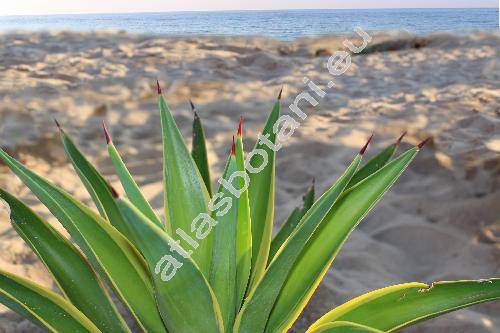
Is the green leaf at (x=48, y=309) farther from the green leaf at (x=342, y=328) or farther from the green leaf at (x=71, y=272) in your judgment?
the green leaf at (x=342, y=328)

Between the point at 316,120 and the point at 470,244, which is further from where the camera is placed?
the point at 316,120

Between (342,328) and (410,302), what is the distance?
0.54 feet

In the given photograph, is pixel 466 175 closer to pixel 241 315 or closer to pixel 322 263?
pixel 322 263

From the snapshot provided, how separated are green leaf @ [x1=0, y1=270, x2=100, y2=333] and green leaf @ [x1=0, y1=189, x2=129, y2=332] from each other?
0.14ft

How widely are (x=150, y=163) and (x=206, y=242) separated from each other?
1907 mm

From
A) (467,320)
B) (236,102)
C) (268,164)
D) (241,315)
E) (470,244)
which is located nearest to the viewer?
(241,315)

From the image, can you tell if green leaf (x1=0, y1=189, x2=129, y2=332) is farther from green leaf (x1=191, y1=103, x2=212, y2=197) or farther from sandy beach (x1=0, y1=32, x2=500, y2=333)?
sandy beach (x1=0, y1=32, x2=500, y2=333)

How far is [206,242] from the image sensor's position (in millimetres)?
909

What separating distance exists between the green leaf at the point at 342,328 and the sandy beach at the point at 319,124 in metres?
0.63

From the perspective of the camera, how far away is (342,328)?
2.91 ft

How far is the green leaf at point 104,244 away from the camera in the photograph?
0.89 metres

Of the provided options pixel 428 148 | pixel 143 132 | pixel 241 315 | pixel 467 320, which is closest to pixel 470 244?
pixel 467 320

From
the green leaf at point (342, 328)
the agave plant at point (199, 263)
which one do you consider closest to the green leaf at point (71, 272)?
the agave plant at point (199, 263)

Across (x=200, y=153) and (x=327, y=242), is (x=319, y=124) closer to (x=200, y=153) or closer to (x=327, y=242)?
(x=200, y=153)
